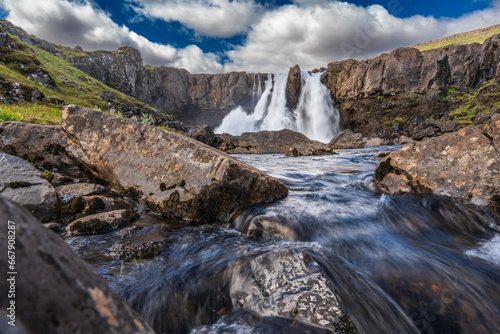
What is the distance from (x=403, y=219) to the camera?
507cm

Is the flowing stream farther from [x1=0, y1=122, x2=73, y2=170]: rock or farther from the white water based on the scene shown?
the white water

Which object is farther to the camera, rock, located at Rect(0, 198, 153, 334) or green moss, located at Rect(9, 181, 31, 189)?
green moss, located at Rect(9, 181, 31, 189)

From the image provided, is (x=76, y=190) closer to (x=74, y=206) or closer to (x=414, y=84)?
(x=74, y=206)

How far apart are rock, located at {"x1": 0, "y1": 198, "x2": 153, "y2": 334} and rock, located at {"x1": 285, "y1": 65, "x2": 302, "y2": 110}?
6037 centimetres

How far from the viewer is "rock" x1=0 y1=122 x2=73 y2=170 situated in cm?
591

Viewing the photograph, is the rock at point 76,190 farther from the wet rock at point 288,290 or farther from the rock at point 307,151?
the rock at point 307,151

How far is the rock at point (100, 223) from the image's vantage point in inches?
150

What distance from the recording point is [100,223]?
3.93 m

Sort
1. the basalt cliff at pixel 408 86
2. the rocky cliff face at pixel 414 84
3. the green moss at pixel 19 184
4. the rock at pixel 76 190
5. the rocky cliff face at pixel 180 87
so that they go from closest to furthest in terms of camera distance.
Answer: the green moss at pixel 19 184 → the rock at pixel 76 190 → the basalt cliff at pixel 408 86 → the rocky cliff face at pixel 414 84 → the rocky cliff face at pixel 180 87

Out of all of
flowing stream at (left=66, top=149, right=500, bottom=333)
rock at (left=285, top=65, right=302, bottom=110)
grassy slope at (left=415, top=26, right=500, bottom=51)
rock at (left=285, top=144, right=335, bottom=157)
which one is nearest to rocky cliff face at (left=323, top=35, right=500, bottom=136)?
rock at (left=285, top=65, right=302, bottom=110)

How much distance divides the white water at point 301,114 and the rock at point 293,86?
110cm

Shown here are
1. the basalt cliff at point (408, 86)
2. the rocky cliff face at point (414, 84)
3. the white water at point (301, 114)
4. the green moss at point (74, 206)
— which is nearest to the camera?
the green moss at point (74, 206)

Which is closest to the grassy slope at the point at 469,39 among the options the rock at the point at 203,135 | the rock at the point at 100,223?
the rock at the point at 203,135

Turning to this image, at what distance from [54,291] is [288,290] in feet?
6.37
